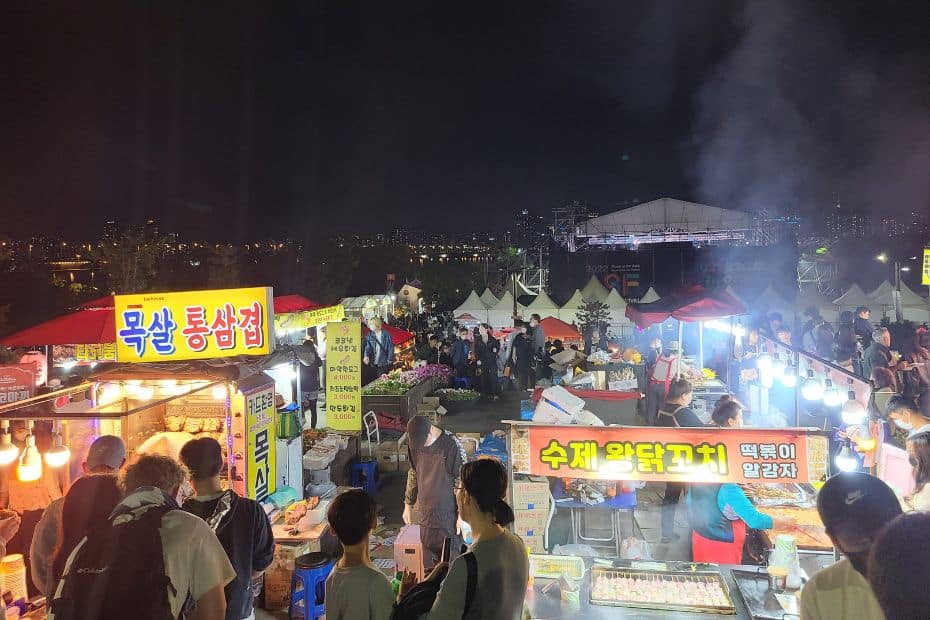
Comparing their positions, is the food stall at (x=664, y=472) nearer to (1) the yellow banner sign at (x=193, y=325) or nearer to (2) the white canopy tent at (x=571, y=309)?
(1) the yellow banner sign at (x=193, y=325)

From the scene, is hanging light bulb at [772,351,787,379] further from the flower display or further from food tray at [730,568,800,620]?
the flower display

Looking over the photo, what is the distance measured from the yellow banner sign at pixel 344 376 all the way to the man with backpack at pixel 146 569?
257 inches

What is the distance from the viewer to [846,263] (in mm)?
46469

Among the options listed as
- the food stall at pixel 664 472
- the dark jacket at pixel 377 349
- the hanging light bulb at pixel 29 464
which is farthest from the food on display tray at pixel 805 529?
the dark jacket at pixel 377 349

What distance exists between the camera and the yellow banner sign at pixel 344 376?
9453 millimetres

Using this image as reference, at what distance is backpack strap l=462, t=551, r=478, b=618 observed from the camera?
98.9 inches

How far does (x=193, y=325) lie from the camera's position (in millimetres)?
6973

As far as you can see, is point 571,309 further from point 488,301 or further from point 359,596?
point 359,596

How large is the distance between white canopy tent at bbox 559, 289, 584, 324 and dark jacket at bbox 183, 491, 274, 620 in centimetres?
2110

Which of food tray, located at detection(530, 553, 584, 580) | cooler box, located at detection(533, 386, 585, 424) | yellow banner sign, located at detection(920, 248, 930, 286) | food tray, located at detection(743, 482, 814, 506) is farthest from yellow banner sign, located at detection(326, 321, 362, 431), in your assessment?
yellow banner sign, located at detection(920, 248, 930, 286)

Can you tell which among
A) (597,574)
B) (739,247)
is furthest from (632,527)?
(739,247)

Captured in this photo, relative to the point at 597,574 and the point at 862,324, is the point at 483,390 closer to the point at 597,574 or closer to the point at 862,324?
the point at 862,324

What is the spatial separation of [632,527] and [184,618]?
17.8 ft

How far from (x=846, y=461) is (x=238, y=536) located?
463cm
